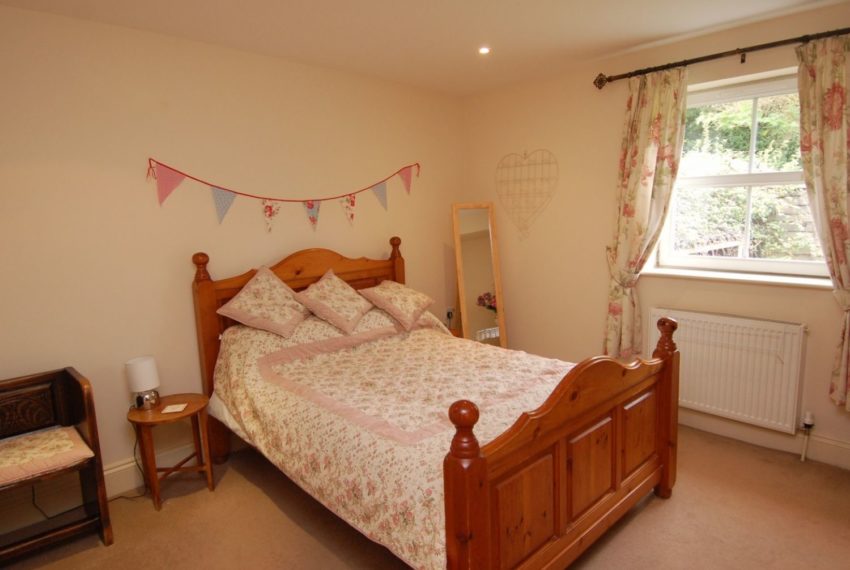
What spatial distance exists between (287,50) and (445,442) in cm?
253

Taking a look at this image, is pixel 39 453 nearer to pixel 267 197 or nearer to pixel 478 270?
pixel 267 197

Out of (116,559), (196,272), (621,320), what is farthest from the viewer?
(621,320)

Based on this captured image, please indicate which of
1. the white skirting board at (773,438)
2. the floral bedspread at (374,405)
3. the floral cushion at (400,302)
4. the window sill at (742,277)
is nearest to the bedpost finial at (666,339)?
the floral bedspread at (374,405)

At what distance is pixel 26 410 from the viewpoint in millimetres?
2400

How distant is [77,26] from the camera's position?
8.24 feet

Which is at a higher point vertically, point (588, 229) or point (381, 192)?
point (381, 192)

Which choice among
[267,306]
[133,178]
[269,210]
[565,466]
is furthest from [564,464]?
[133,178]

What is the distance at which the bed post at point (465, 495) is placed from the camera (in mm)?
1442

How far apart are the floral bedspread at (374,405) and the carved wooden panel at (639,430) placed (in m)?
0.37

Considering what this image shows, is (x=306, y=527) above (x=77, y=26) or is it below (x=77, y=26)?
below

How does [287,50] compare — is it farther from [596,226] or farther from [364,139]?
[596,226]

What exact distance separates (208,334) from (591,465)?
2.20 m

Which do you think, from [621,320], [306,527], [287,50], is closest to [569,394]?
[306,527]

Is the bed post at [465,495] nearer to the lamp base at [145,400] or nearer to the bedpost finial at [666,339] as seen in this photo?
the bedpost finial at [666,339]
